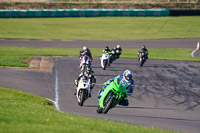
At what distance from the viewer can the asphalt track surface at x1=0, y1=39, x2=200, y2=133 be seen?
15.3 meters

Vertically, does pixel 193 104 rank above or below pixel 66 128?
below

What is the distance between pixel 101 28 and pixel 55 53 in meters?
19.7

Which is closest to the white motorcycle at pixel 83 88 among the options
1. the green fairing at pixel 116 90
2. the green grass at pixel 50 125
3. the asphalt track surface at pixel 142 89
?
the asphalt track surface at pixel 142 89

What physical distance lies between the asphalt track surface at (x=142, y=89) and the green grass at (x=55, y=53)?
2.37 meters

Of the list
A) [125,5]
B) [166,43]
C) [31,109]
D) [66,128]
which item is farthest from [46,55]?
[125,5]

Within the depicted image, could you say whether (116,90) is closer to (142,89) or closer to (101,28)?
(142,89)

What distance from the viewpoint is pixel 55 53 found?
1299 inches

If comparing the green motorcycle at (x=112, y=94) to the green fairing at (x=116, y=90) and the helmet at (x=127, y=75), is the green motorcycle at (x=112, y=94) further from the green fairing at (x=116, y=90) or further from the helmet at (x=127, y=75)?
the helmet at (x=127, y=75)

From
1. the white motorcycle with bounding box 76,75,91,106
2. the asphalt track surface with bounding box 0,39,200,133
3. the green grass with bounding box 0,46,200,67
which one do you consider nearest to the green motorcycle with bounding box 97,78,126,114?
the asphalt track surface with bounding box 0,39,200,133

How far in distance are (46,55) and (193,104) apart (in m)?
16.2

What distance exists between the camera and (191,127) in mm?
14055

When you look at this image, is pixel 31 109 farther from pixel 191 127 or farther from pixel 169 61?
pixel 169 61

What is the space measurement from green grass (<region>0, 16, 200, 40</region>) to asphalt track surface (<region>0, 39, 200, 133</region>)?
53.6ft

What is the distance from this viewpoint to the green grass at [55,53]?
95.3 feet
